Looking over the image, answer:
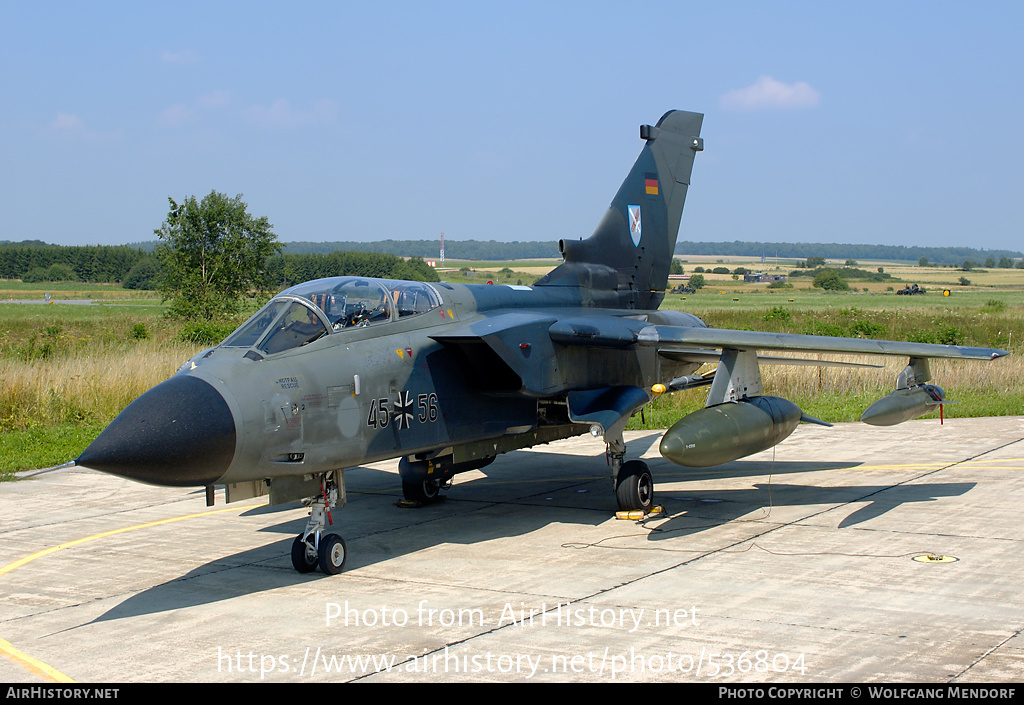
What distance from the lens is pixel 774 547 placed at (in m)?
9.39

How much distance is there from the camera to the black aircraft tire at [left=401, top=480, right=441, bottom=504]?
11.6 m

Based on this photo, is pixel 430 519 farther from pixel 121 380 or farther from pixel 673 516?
pixel 121 380

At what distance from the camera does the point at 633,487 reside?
10891 millimetres

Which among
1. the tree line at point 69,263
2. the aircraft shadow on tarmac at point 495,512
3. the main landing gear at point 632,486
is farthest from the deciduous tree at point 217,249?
the tree line at point 69,263

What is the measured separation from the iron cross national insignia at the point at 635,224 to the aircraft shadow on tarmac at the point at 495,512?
354 cm

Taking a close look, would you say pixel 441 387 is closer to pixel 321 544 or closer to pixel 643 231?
pixel 321 544

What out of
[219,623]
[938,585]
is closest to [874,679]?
[938,585]

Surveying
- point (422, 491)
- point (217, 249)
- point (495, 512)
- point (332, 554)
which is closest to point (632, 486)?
point (495, 512)

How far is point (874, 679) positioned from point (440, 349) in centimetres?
535

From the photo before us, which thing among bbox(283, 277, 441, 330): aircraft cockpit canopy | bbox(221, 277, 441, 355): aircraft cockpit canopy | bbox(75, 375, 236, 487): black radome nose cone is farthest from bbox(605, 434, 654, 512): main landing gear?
bbox(75, 375, 236, 487): black radome nose cone

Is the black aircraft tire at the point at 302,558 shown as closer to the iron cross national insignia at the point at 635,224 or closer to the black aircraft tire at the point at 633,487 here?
the black aircraft tire at the point at 633,487

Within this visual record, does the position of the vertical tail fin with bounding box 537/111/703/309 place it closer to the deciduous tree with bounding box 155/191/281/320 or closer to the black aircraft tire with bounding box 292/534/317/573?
the black aircraft tire with bounding box 292/534/317/573

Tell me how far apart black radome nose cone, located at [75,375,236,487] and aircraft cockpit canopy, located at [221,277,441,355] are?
2.85ft

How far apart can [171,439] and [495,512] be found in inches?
205
